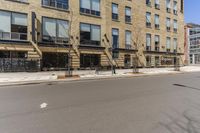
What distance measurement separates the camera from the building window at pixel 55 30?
27.3 m

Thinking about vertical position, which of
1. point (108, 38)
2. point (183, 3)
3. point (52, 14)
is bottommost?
point (108, 38)

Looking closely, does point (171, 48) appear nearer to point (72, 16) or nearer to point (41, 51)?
point (72, 16)

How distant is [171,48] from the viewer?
4559 centimetres

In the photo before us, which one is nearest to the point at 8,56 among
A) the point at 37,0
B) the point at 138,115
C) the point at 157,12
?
the point at 37,0

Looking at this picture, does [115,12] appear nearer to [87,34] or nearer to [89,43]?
[87,34]

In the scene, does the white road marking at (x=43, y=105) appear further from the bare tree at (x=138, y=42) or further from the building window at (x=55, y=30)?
the bare tree at (x=138, y=42)

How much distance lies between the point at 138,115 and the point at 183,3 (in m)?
49.0

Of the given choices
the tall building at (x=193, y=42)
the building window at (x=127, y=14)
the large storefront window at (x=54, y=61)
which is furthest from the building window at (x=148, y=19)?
the tall building at (x=193, y=42)

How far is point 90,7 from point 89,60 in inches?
297

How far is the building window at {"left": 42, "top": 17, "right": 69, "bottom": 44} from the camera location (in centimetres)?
2731

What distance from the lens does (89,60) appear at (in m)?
31.4

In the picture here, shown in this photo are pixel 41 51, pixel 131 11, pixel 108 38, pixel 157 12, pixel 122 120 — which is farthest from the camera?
pixel 157 12

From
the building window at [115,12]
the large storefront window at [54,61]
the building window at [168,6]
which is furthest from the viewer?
the building window at [168,6]

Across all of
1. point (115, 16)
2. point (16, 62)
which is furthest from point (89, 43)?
point (16, 62)
